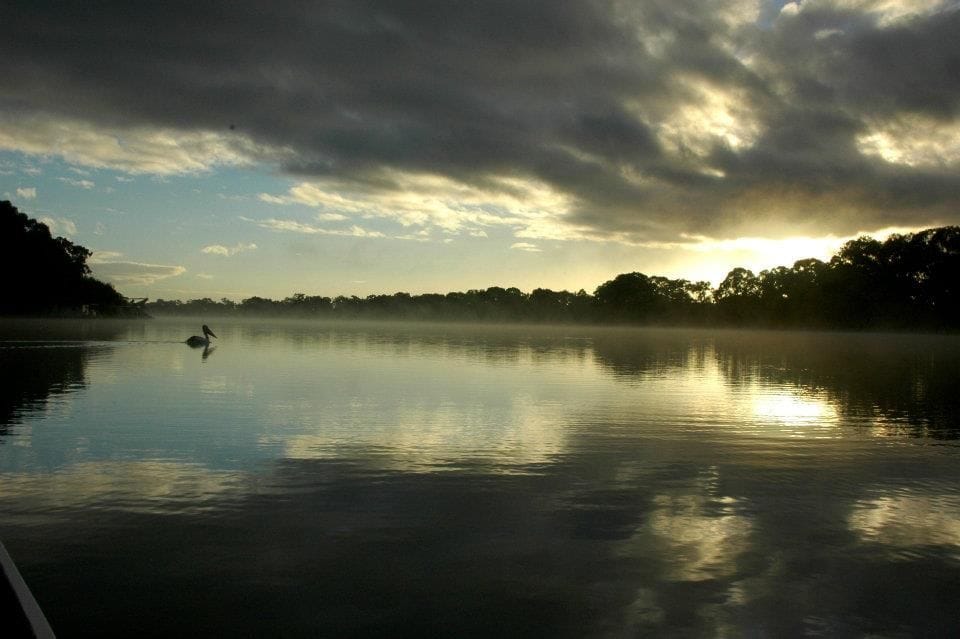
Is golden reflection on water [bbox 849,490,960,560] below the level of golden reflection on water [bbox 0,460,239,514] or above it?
above

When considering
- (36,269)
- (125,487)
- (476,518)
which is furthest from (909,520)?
(36,269)

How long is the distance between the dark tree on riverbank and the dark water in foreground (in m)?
105

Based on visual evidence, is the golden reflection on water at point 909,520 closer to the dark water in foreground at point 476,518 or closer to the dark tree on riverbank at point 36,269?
the dark water in foreground at point 476,518

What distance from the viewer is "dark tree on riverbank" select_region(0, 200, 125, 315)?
110m

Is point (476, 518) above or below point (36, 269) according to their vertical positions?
below

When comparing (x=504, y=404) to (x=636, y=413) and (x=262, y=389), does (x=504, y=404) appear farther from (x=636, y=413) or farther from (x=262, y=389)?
(x=262, y=389)

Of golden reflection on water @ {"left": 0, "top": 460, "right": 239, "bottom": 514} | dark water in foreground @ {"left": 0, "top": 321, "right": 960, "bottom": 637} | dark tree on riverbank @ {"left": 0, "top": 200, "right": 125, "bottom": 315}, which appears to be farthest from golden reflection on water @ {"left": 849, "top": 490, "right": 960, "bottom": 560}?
dark tree on riverbank @ {"left": 0, "top": 200, "right": 125, "bottom": 315}

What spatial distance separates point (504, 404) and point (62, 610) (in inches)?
668

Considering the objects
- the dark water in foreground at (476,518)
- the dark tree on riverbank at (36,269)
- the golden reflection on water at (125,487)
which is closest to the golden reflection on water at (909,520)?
the dark water in foreground at (476,518)

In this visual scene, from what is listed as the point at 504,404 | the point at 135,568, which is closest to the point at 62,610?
the point at 135,568

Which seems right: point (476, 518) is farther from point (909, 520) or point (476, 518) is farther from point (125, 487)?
point (909, 520)

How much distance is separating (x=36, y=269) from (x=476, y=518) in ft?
414

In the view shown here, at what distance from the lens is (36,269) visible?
114m

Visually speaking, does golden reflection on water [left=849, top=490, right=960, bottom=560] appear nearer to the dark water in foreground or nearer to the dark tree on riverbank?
the dark water in foreground
